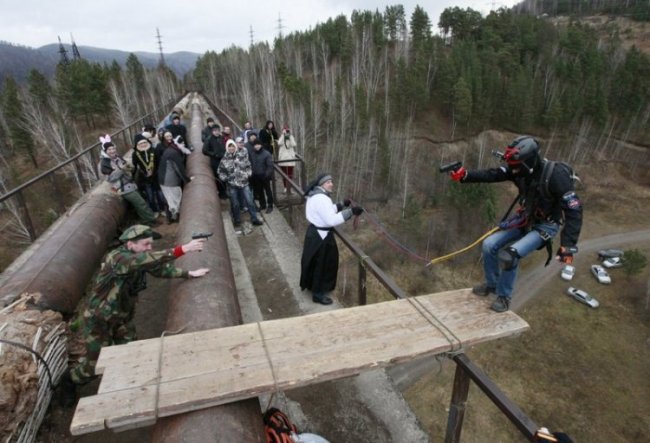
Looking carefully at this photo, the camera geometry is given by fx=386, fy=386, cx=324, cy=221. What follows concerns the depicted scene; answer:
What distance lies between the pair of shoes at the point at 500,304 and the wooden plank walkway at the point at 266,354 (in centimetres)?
5

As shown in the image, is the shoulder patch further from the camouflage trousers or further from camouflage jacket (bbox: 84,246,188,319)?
the camouflage trousers

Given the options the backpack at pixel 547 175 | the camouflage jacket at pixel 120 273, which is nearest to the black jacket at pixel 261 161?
the camouflage jacket at pixel 120 273

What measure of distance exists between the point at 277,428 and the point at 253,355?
0.62 meters

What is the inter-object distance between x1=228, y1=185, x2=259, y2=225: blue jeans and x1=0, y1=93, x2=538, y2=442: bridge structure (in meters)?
1.93

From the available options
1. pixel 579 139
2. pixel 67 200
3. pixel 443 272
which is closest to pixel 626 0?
pixel 579 139

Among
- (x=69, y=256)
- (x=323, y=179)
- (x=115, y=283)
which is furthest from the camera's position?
(x=69, y=256)

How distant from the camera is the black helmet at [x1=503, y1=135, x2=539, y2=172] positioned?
11.3 feet

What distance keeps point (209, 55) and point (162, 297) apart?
223ft

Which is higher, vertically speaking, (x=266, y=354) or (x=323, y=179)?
(x=323, y=179)

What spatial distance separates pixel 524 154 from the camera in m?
3.45

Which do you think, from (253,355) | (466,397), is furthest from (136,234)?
(466,397)

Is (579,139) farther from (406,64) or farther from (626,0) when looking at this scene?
(626,0)

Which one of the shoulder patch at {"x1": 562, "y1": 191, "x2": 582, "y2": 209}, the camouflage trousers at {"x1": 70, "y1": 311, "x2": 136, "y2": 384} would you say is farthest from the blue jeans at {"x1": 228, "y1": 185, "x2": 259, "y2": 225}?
the shoulder patch at {"x1": 562, "y1": 191, "x2": 582, "y2": 209}

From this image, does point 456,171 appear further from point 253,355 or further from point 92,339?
point 92,339
